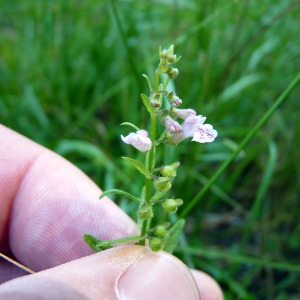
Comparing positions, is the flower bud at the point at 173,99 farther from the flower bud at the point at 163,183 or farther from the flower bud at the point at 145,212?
the flower bud at the point at 145,212

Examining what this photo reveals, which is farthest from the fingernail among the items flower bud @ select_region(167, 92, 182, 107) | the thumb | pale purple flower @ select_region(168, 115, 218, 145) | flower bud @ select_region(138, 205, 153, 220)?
flower bud @ select_region(167, 92, 182, 107)

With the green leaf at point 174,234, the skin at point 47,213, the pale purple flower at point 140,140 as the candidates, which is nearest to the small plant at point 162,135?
the pale purple flower at point 140,140

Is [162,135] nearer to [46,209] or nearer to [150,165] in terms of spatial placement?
[150,165]

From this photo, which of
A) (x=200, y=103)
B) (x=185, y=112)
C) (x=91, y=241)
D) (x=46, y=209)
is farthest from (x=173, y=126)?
(x=200, y=103)

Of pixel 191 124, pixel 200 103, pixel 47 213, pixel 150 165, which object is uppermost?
pixel 191 124

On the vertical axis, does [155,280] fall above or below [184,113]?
below
